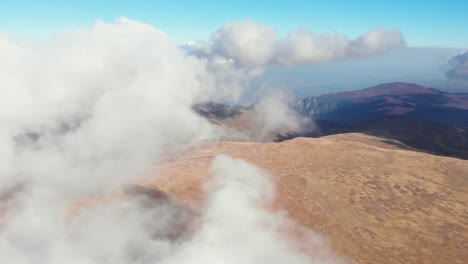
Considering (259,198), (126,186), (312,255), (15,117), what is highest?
(15,117)

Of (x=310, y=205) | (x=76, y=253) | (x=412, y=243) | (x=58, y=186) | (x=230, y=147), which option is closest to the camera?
(x=76, y=253)

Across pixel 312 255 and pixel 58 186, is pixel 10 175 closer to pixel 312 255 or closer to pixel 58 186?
pixel 58 186

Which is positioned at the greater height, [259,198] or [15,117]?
[15,117]

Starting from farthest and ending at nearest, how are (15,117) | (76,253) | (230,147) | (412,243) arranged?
(15,117)
(230,147)
(412,243)
(76,253)

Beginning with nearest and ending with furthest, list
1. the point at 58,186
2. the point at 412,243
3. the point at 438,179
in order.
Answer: the point at 412,243 < the point at 58,186 < the point at 438,179

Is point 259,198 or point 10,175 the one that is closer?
point 259,198

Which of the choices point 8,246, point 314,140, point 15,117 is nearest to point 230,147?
point 314,140

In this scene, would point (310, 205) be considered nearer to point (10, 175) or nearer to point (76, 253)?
point (76, 253)

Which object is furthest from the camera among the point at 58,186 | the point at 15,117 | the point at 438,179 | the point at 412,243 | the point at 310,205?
the point at 15,117

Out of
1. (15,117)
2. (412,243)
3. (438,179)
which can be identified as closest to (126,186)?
(412,243)
